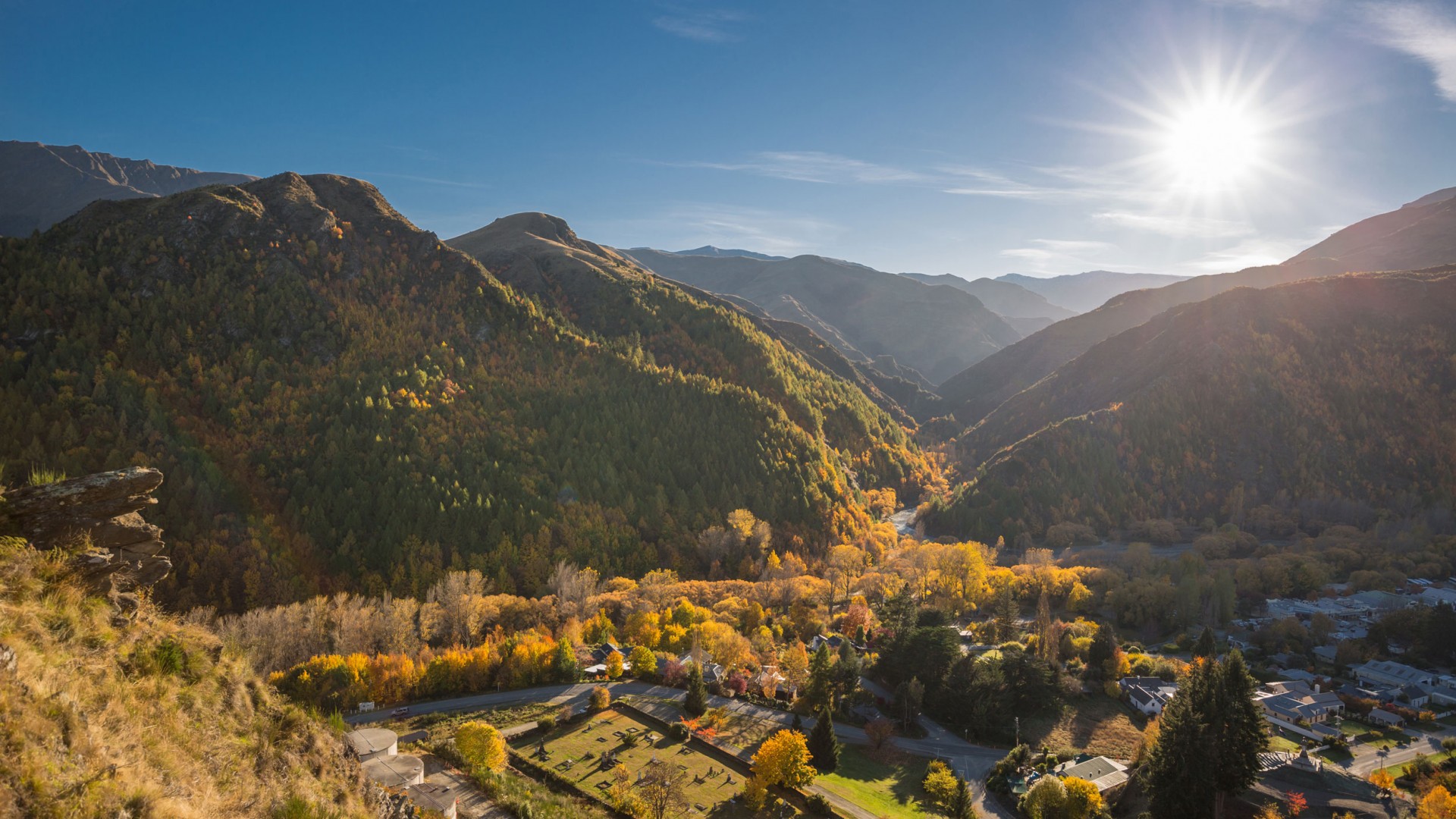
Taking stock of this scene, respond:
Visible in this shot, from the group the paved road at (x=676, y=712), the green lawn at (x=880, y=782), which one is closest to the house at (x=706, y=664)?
the paved road at (x=676, y=712)

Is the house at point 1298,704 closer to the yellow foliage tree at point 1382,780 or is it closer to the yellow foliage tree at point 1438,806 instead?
the yellow foliage tree at point 1382,780

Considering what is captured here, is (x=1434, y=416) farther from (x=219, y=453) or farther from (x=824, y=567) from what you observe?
(x=219, y=453)

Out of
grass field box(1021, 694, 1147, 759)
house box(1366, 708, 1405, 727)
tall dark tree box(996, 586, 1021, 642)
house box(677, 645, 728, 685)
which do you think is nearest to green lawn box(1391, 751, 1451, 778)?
house box(1366, 708, 1405, 727)

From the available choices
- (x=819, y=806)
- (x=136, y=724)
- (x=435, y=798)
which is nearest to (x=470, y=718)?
(x=435, y=798)

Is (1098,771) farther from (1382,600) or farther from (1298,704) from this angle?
(1382,600)

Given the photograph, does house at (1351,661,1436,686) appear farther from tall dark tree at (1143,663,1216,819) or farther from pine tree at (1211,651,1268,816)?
tall dark tree at (1143,663,1216,819)

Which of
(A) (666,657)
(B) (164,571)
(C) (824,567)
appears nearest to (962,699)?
(A) (666,657)

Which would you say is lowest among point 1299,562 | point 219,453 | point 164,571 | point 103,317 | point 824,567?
point 824,567
